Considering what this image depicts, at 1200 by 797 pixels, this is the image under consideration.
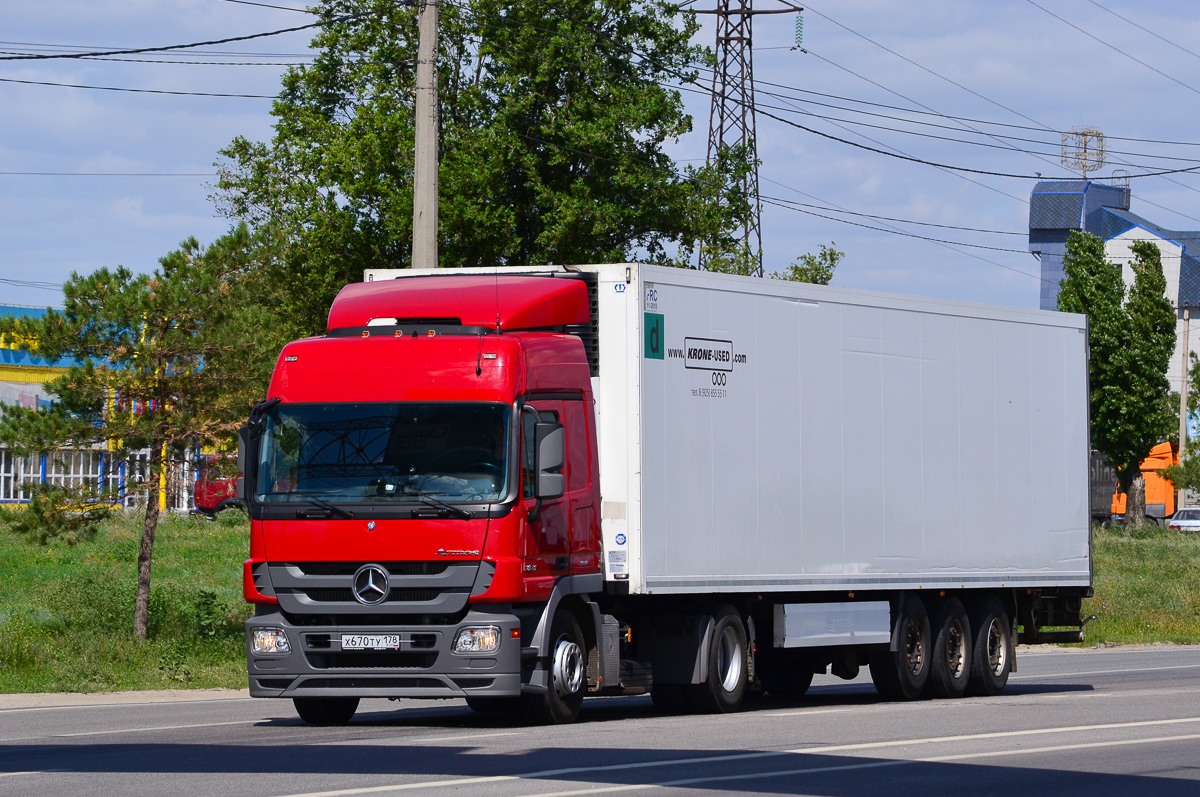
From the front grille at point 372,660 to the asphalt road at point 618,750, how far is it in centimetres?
53

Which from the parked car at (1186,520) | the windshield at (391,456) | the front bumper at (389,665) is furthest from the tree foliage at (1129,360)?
the front bumper at (389,665)

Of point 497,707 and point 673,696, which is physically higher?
point 673,696

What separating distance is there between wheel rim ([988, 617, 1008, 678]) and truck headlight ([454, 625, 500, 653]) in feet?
Result: 25.8

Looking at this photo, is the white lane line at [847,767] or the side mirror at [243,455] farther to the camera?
the side mirror at [243,455]

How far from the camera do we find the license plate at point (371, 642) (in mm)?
13062

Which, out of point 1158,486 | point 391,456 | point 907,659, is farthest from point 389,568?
point 1158,486

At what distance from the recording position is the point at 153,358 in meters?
21.2

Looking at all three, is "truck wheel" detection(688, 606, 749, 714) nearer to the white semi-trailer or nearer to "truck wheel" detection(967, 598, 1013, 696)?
the white semi-trailer

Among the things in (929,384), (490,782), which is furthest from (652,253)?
(490,782)

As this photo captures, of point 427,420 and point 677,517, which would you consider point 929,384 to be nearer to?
point 677,517

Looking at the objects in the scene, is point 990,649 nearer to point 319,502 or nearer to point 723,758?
point 723,758

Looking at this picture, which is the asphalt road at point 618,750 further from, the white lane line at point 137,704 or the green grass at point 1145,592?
the green grass at point 1145,592

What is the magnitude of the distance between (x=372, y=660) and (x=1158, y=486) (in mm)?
82455

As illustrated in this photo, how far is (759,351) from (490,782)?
21.6 ft
